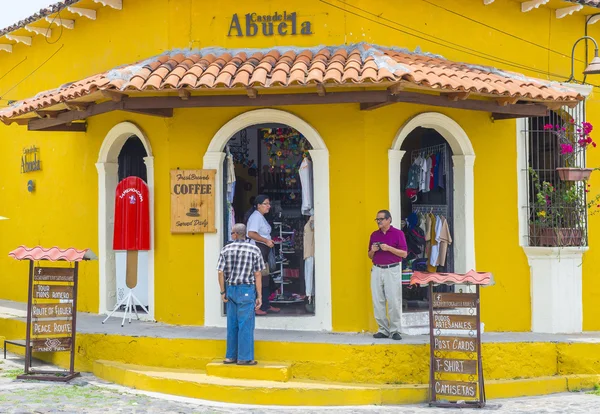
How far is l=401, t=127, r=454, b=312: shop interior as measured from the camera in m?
11.4

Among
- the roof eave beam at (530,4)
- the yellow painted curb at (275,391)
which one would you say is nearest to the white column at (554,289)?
the yellow painted curb at (275,391)

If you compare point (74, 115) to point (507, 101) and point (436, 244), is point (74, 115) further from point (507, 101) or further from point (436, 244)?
point (507, 101)

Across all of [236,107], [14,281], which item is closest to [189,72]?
[236,107]

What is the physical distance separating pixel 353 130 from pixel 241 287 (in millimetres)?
2671

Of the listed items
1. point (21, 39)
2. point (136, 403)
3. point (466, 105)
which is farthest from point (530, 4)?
point (21, 39)

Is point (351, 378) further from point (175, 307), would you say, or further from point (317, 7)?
point (317, 7)

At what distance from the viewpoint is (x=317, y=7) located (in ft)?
35.8

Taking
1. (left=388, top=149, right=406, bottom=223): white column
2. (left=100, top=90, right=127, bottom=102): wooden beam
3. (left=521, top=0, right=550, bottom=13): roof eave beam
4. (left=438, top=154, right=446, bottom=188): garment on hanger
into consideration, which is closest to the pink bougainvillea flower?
(left=438, top=154, right=446, bottom=188): garment on hanger

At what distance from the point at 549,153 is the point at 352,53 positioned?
11.9ft

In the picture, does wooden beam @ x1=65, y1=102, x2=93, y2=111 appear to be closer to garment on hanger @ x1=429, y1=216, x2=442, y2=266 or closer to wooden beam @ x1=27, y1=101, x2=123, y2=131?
wooden beam @ x1=27, y1=101, x2=123, y2=131

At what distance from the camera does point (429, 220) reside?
1154cm

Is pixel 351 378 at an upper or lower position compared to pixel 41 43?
lower

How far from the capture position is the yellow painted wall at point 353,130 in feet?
34.5

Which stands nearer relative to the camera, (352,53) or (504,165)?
(352,53)
